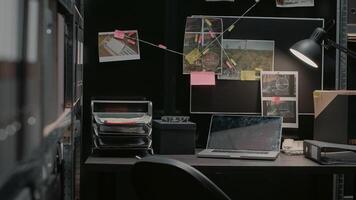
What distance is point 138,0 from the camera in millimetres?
2535

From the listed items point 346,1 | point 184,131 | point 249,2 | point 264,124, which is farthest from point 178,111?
point 346,1

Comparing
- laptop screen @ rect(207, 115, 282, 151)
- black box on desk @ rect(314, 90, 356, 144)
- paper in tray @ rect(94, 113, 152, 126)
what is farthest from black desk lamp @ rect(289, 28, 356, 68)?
paper in tray @ rect(94, 113, 152, 126)

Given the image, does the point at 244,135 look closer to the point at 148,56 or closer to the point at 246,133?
the point at 246,133

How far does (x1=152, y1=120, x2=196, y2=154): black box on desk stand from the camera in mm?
2285

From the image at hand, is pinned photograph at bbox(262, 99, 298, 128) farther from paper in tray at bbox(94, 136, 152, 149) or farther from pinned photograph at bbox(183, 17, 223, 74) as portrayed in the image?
paper in tray at bbox(94, 136, 152, 149)

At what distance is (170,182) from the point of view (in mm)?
1390

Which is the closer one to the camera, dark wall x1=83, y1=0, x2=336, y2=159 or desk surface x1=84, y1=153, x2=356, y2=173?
desk surface x1=84, y1=153, x2=356, y2=173

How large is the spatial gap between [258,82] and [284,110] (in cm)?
20

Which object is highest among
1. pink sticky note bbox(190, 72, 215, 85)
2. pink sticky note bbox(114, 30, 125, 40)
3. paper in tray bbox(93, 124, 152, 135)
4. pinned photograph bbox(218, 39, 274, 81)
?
pink sticky note bbox(114, 30, 125, 40)

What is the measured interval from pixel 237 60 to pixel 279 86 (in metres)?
0.26

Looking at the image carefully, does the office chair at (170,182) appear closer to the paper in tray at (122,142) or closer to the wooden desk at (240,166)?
the wooden desk at (240,166)

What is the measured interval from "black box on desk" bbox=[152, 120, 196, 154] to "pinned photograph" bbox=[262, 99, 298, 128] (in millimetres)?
477

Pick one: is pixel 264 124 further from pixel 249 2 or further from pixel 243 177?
pixel 249 2

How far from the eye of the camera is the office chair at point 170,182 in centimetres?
131
